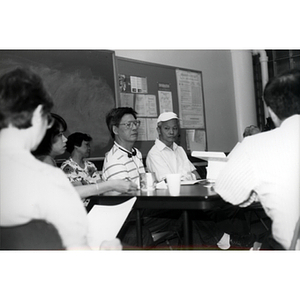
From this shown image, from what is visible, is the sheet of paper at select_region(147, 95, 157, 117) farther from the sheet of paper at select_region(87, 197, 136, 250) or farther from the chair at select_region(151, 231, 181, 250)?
the chair at select_region(151, 231, 181, 250)

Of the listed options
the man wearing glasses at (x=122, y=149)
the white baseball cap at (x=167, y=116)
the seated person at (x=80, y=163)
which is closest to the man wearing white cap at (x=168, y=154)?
the white baseball cap at (x=167, y=116)

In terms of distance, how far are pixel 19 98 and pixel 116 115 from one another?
74 cm

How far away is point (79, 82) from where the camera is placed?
2.57 meters

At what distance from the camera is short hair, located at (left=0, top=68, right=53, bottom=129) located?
5.51 feet

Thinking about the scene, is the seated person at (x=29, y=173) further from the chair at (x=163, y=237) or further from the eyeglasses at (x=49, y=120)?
the chair at (x=163, y=237)

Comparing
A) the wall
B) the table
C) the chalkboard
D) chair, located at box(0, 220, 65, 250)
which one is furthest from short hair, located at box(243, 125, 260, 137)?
chair, located at box(0, 220, 65, 250)

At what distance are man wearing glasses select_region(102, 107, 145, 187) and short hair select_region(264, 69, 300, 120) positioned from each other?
2.67ft

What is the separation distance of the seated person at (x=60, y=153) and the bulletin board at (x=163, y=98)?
44 cm

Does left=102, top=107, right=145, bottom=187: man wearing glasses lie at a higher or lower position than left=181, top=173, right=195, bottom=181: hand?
higher

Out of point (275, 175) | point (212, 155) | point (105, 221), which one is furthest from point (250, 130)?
point (105, 221)

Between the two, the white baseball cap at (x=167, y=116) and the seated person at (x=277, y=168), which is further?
the white baseball cap at (x=167, y=116)

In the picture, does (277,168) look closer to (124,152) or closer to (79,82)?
(124,152)

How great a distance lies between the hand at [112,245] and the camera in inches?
71.7
